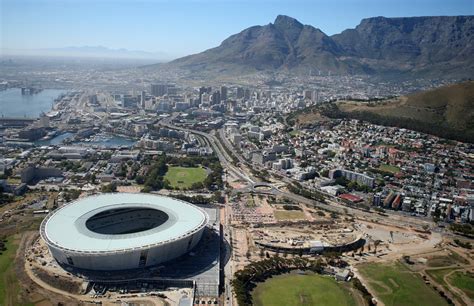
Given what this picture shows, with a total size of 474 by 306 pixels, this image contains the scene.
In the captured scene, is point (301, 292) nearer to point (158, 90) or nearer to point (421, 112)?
point (421, 112)

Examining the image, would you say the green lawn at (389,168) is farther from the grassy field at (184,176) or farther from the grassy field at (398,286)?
the grassy field at (398,286)

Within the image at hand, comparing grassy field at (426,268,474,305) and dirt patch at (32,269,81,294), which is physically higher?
grassy field at (426,268,474,305)

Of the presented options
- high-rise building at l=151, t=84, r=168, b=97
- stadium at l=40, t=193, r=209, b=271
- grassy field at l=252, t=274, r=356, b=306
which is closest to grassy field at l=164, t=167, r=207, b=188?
stadium at l=40, t=193, r=209, b=271

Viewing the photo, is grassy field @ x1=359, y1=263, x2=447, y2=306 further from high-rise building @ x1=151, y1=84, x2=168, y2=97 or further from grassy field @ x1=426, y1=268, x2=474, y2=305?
high-rise building @ x1=151, y1=84, x2=168, y2=97

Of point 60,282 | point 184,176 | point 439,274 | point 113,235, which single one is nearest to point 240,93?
point 184,176

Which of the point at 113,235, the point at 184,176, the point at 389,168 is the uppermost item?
the point at 113,235

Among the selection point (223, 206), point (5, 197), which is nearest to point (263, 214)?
point (223, 206)
